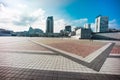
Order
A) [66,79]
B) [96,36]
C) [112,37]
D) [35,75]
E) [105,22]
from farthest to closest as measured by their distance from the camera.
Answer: [105,22]
[96,36]
[112,37]
[35,75]
[66,79]

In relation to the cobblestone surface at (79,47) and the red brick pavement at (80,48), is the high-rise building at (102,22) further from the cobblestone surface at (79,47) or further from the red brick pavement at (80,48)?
the red brick pavement at (80,48)

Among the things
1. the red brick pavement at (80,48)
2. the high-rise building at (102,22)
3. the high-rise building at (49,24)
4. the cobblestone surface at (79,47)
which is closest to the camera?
the red brick pavement at (80,48)

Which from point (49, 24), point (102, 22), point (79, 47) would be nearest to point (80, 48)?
point (79, 47)

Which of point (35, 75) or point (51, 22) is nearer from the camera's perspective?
point (35, 75)

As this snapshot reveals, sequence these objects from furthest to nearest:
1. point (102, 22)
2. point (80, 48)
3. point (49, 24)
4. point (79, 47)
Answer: point (49, 24) → point (102, 22) → point (79, 47) → point (80, 48)

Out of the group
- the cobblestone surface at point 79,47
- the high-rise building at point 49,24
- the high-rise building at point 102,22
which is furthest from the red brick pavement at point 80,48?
the high-rise building at point 49,24

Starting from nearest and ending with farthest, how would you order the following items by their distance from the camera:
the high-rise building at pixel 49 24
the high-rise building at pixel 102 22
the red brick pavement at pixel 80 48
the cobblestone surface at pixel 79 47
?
the red brick pavement at pixel 80 48
the cobblestone surface at pixel 79 47
the high-rise building at pixel 102 22
the high-rise building at pixel 49 24

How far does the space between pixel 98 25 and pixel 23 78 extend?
4420 inches

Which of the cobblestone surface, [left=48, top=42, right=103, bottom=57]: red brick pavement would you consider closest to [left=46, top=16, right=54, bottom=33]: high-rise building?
the cobblestone surface

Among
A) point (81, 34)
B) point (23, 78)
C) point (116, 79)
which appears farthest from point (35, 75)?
point (81, 34)

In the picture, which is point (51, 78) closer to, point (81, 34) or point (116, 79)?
point (116, 79)

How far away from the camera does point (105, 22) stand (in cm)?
10344

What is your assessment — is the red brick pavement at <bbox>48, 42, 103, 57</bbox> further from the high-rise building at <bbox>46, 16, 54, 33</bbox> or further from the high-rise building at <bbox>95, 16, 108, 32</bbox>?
the high-rise building at <bbox>46, 16, 54, 33</bbox>

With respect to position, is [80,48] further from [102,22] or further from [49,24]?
[49,24]
